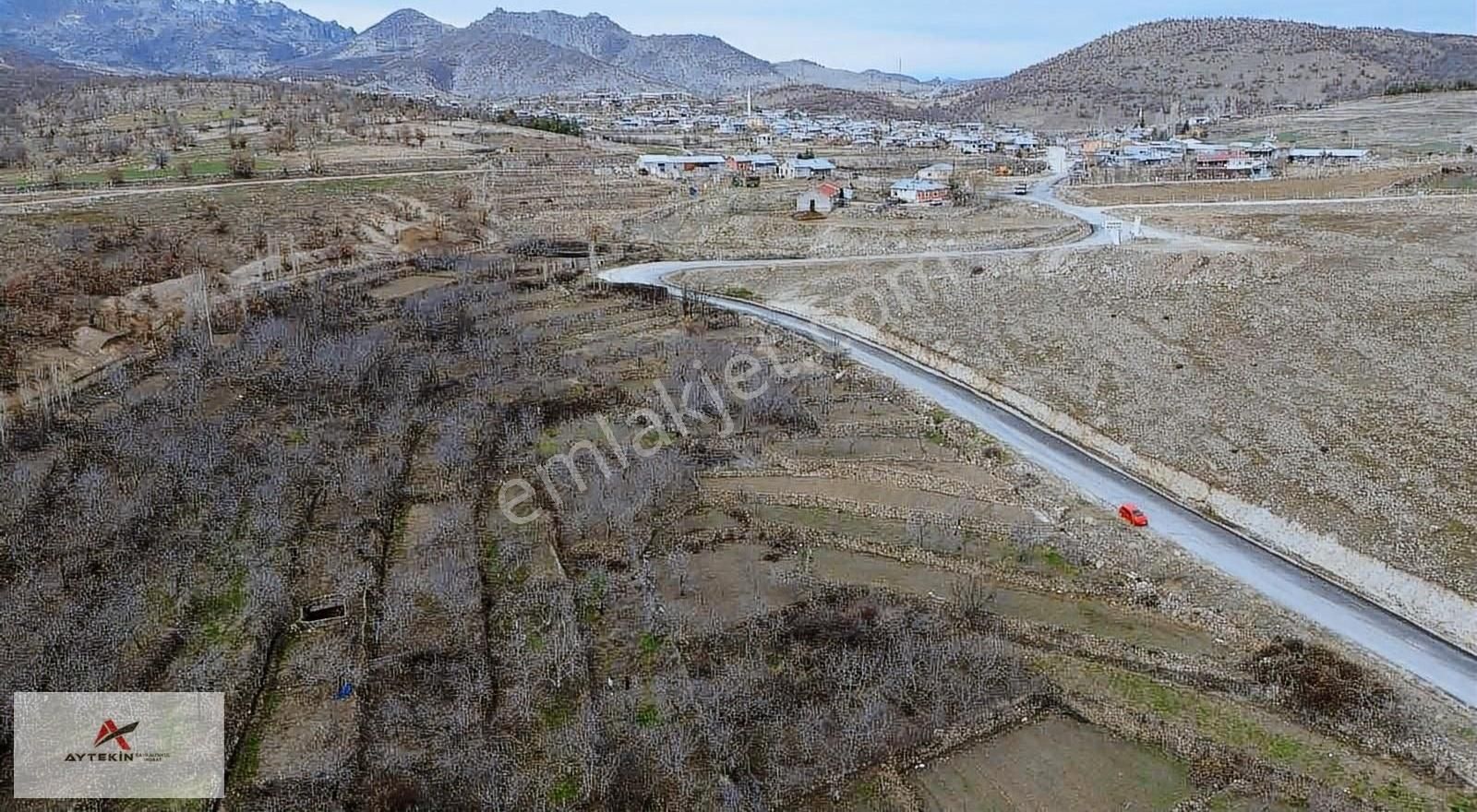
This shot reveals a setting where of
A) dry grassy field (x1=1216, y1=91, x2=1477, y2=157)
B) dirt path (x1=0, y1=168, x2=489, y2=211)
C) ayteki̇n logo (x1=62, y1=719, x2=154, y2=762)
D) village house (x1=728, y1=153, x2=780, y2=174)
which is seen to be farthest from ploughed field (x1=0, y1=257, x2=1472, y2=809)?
dry grassy field (x1=1216, y1=91, x2=1477, y2=157)

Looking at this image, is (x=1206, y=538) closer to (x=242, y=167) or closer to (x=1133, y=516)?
(x=1133, y=516)

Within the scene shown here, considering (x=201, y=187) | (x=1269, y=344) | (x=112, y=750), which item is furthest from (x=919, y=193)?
(x=112, y=750)

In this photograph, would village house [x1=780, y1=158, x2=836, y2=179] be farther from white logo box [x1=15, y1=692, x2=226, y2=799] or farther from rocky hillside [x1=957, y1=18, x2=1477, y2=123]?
rocky hillside [x1=957, y1=18, x2=1477, y2=123]

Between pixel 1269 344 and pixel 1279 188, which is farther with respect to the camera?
pixel 1279 188

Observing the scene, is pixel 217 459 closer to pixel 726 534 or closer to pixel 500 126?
pixel 726 534

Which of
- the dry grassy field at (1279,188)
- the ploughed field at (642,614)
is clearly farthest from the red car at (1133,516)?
the dry grassy field at (1279,188)

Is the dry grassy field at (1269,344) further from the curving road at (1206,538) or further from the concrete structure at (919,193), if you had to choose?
the concrete structure at (919,193)
